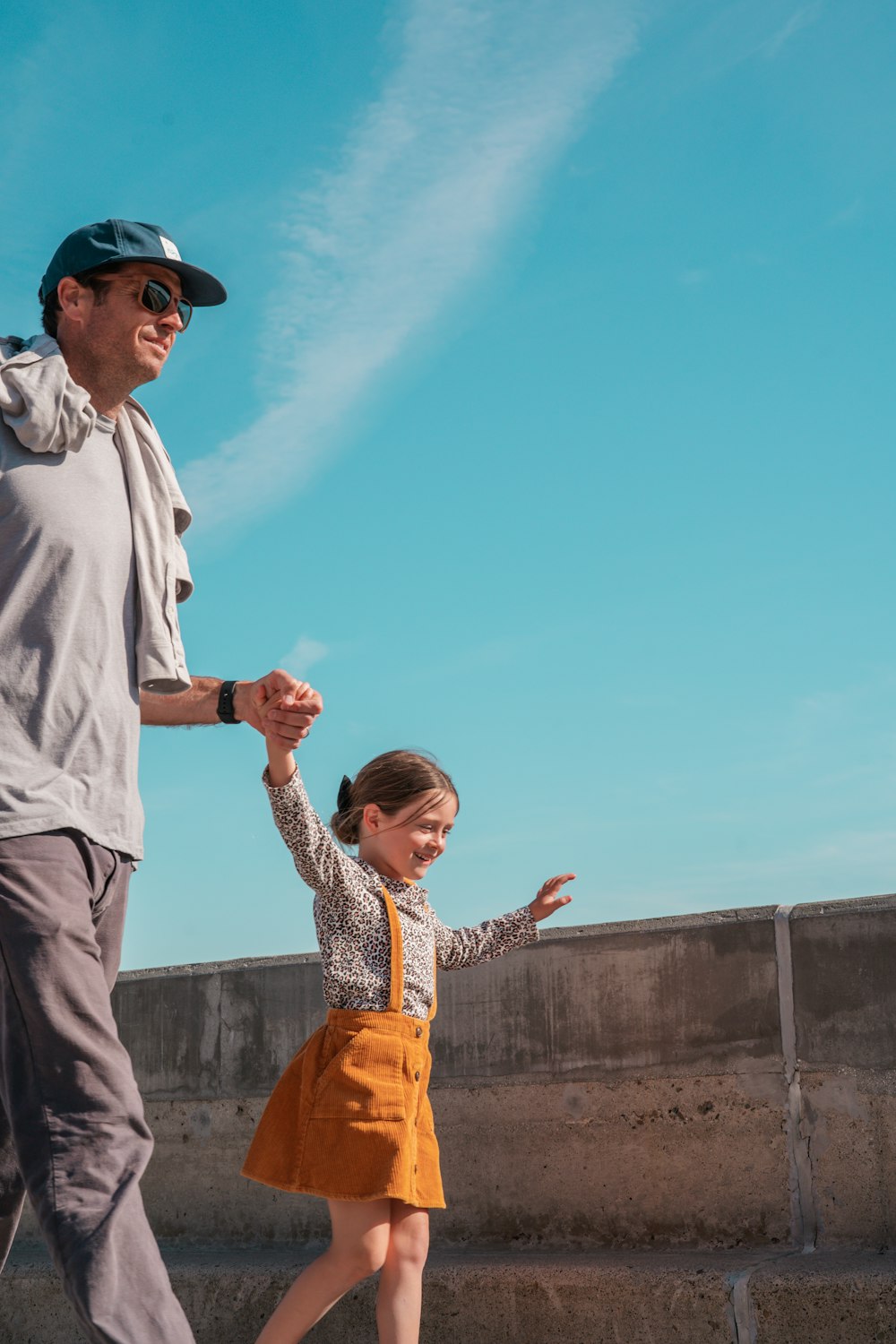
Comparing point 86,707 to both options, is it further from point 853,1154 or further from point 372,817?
point 853,1154

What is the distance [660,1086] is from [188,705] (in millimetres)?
1806

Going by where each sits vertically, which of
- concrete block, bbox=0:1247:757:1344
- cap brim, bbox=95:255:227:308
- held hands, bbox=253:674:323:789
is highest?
cap brim, bbox=95:255:227:308

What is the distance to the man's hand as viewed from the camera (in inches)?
109

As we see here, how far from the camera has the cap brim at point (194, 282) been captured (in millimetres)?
2711

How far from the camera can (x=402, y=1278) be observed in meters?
3.27

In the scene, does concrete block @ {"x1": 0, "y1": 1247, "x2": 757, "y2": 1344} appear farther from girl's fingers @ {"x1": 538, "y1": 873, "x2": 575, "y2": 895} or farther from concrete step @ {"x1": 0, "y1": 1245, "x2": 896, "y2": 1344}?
girl's fingers @ {"x1": 538, "y1": 873, "x2": 575, "y2": 895}

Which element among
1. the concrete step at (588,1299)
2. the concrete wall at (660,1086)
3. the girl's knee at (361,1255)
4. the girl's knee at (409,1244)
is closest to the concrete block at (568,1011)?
the concrete wall at (660,1086)

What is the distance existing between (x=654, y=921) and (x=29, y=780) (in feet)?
7.06

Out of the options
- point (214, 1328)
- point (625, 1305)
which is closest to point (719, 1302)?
point (625, 1305)

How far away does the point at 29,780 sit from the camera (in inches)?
91.6

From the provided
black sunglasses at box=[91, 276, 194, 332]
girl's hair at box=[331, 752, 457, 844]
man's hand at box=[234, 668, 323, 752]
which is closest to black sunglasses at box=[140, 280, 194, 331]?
black sunglasses at box=[91, 276, 194, 332]

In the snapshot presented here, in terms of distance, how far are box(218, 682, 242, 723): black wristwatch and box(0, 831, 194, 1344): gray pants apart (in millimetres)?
543

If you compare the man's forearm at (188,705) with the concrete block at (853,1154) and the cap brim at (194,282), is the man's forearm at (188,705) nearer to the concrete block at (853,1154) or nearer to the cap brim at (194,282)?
the cap brim at (194,282)

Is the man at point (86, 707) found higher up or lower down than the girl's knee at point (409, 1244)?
higher up
